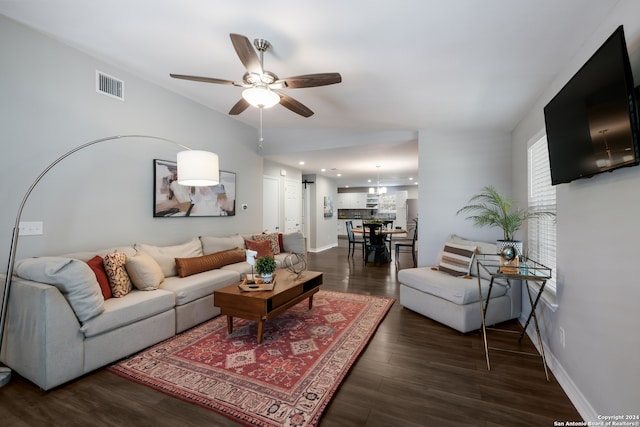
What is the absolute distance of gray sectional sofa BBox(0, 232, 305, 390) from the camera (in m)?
1.98

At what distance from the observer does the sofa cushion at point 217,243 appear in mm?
4059

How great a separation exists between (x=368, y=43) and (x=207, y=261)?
3057 millimetres

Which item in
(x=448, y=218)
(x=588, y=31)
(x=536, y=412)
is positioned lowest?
(x=536, y=412)

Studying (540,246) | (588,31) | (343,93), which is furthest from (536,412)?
(343,93)

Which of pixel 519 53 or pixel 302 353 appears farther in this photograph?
pixel 302 353

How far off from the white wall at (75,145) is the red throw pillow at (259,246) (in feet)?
2.95

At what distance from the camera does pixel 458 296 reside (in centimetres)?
296

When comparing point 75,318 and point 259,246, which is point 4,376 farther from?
point 259,246

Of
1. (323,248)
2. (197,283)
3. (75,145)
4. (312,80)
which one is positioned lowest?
(323,248)

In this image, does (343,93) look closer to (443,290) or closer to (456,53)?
(456,53)

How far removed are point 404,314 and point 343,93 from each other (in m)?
2.79

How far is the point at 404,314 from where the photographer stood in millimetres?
3508

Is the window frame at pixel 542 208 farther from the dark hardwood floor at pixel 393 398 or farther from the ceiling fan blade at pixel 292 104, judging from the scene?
the ceiling fan blade at pixel 292 104

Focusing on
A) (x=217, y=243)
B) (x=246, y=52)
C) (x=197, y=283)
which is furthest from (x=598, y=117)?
(x=217, y=243)
